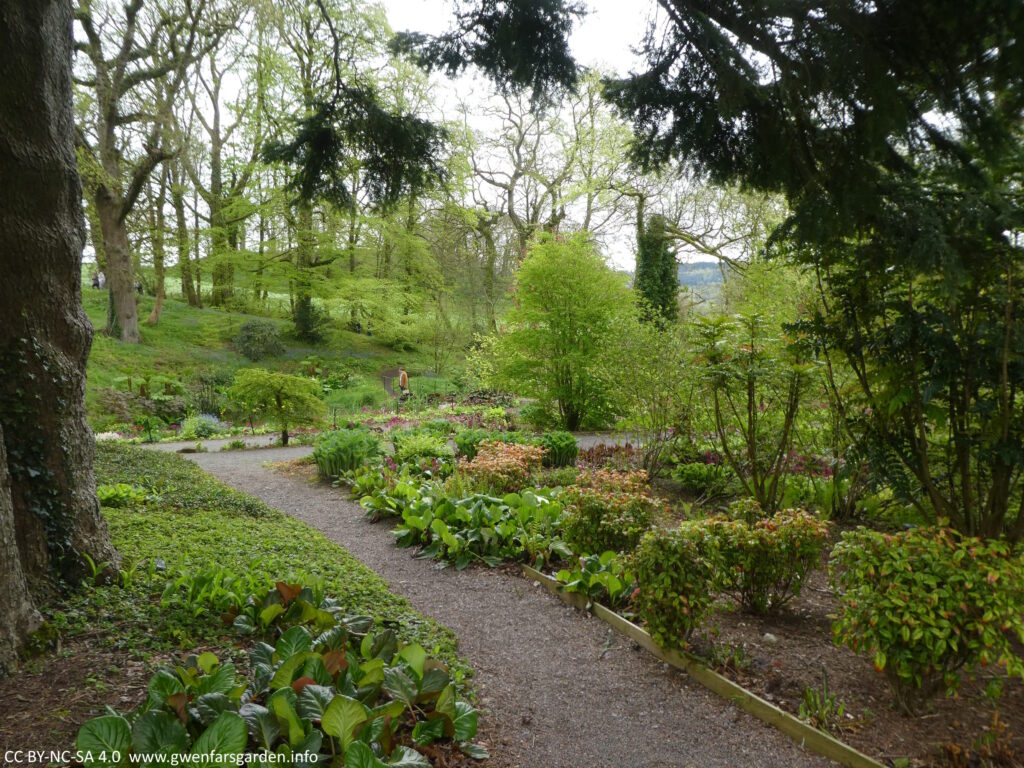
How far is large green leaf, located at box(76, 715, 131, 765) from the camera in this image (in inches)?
65.9

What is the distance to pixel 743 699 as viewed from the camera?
104 inches

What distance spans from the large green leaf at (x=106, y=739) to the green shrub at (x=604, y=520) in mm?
2912

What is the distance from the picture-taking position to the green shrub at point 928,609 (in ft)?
7.29

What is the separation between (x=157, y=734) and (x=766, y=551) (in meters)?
2.94

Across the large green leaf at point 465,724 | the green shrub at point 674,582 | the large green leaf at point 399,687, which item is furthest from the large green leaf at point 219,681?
the green shrub at point 674,582

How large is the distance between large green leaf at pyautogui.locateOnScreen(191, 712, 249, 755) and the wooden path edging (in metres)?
2.08

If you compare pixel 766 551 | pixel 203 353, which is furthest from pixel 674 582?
pixel 203 353

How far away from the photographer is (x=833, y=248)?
277 centimetres

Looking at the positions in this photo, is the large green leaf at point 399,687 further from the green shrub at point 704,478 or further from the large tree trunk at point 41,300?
the green shrub at point 704,478

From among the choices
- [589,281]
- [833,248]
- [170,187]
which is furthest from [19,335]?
[170,187]

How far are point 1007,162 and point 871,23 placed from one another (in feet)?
2.43

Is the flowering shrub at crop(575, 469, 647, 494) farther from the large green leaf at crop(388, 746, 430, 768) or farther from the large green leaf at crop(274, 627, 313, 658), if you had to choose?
the large green leaf at crop(388, 746, 430, 768)

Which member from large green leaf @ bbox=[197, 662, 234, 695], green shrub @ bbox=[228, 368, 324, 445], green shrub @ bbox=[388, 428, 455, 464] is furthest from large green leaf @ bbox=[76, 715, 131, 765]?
green shrub @ bbox=[228, 368, 324, 445]

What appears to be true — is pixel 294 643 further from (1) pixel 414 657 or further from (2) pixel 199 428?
(2) pixel 199 428
